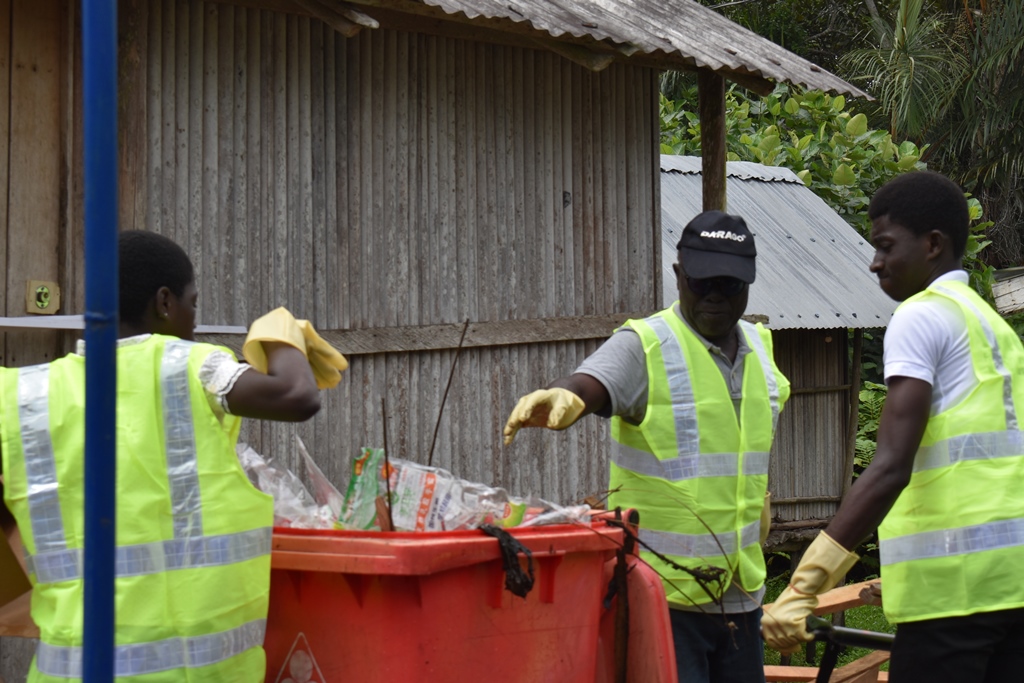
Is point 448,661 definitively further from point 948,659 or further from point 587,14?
point 587,14

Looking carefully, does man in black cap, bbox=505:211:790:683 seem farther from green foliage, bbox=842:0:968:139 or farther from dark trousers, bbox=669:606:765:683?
green foliage, bbox=842:0:968:139

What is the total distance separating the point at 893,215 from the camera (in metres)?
3.34

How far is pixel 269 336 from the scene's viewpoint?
271cm

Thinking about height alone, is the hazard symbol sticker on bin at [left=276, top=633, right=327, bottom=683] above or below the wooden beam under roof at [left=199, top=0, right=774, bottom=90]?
below

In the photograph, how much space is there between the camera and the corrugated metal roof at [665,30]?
221 inches

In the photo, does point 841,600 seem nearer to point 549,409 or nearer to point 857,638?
point 857,638

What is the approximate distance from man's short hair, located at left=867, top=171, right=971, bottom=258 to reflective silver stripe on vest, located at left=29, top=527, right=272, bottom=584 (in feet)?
6.07

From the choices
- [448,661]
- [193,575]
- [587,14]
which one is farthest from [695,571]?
[587,14]

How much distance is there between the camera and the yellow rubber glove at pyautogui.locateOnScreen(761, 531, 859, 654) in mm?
3211

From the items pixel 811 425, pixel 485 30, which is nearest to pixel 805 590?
pixel 485 30

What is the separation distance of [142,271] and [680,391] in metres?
1.70

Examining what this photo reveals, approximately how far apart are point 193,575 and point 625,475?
61.8 inches

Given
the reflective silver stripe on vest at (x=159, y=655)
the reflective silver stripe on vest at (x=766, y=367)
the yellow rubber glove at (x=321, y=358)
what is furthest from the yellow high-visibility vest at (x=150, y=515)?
the reflective silver stripe on vest at (x=766, y=367)

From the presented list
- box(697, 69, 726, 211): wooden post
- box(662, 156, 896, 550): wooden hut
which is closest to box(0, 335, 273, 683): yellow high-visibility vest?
box(697, 69, 726, 211): wooden post
